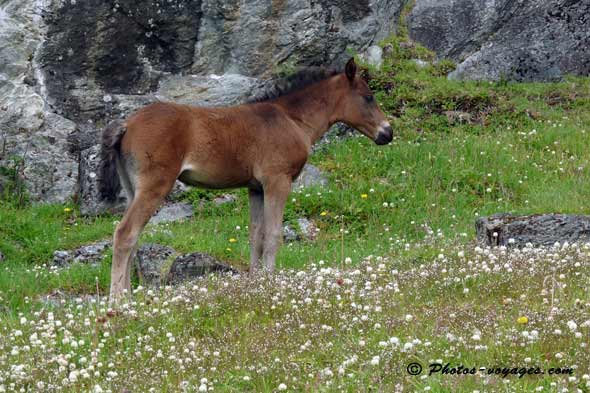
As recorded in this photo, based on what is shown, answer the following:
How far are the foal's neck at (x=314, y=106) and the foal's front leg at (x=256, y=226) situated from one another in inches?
39.8

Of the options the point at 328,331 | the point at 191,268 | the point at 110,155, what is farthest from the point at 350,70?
the point at 328,331

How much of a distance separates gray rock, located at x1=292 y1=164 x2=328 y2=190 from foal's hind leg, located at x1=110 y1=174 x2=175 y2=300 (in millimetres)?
4826

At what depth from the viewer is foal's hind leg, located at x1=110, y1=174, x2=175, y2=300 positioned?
10.2 meters

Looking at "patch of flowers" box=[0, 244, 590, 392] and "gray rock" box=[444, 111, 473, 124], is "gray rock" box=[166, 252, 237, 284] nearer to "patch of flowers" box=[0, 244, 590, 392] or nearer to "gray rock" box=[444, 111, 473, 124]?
"patch of flowers" box=[0, 244, 590, 392]

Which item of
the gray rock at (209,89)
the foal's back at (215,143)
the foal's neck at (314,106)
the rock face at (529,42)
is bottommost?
the foal's back at (215,143)

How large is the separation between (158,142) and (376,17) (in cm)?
908

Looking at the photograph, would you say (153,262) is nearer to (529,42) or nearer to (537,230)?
(537,230)

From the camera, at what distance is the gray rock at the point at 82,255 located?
509 inches

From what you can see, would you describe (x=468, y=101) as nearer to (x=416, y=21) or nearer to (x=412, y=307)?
(x=416, y=21)

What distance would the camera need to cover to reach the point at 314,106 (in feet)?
39.4

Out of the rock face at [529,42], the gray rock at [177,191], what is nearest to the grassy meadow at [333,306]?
the gray rock at [177,191]

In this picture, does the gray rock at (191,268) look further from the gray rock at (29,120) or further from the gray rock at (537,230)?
the gray rock at (29,120)

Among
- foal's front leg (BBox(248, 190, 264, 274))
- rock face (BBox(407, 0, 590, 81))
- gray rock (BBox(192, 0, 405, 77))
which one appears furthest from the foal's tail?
rock face (BBox(407, 0, 590, 81))

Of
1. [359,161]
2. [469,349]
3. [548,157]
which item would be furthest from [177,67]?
[469,349]
